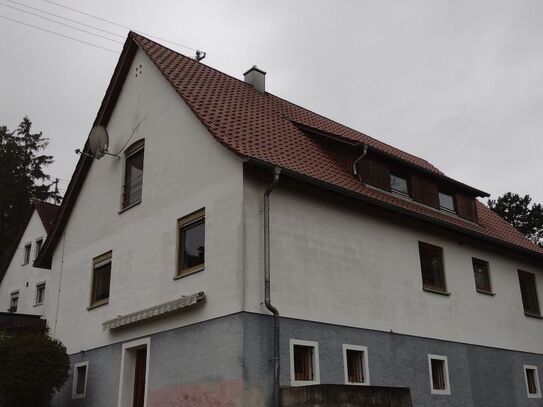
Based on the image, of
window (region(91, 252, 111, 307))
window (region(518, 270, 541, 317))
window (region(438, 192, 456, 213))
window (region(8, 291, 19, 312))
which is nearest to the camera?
window (region(91, 252, 111, 307))

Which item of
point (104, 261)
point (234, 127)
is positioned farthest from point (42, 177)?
point (234, 127)

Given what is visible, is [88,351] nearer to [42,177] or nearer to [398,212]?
[398,212]

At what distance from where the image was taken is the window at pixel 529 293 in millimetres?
19125

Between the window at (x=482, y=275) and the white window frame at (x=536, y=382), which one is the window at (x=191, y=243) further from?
the white window frame at (x=536, y=382)

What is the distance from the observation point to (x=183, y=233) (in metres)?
13.9

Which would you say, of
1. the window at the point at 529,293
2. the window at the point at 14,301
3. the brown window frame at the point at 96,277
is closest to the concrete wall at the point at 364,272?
the window at the point at 529,293

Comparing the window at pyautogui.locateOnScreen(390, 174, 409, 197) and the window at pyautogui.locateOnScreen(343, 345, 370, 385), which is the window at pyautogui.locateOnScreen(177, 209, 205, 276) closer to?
the window at pyautogui.locateOnScreen(343, 345, 370, 385)

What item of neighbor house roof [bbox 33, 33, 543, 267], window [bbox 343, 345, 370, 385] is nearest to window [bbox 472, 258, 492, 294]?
neighbor house roof [bbox 33, 33, 543, 267]

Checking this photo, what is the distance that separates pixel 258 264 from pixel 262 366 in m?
1.86

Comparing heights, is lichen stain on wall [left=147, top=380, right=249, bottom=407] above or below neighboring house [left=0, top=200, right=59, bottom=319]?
below

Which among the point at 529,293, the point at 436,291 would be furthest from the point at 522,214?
the point at 436,291

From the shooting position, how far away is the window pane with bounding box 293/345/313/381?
1218 cm

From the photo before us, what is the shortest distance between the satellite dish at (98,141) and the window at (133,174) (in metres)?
0.89

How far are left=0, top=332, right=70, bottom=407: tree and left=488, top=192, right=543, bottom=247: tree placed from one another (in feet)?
124
